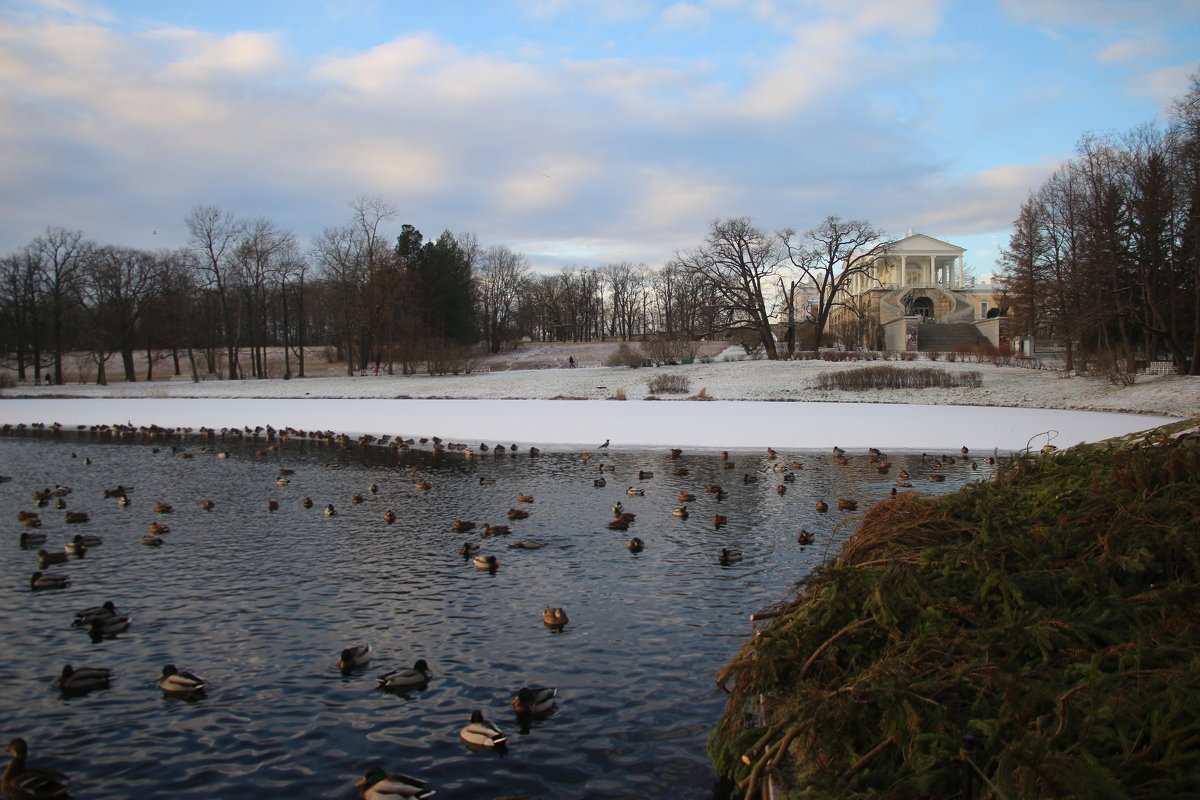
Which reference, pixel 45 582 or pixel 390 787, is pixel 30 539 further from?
pixel 390 787

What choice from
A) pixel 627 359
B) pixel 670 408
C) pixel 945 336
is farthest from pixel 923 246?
pixel 670 408

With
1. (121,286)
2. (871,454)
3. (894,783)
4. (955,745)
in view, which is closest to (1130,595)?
(955,745)

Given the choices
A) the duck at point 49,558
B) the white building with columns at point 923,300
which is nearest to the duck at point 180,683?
the duck at point 49,558

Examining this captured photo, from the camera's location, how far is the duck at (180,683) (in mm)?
6273

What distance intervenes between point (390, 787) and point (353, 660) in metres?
2.15

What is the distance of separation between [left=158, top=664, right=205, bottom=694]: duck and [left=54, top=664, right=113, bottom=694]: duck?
0.56m

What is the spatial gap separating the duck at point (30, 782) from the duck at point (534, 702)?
115 inches

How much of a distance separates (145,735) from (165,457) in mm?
18335

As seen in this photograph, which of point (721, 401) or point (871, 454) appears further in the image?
point (721, 401)

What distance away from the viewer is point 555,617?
305 inches

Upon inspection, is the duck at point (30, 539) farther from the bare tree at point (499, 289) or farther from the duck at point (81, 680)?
the bare tree at point (499, 289)

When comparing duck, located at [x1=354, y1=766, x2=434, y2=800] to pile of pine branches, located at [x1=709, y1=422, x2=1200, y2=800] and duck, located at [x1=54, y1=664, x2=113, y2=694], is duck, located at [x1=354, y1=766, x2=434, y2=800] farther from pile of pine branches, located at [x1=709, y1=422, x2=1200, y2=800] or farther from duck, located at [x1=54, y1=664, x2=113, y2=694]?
duck, located at [x1=54, y1=664, x2=113, y2=694]

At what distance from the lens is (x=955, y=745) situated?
11.3 ft

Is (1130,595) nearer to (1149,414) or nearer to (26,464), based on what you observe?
(26,464)
